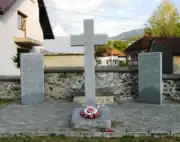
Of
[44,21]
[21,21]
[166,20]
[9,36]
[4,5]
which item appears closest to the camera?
[4,5]

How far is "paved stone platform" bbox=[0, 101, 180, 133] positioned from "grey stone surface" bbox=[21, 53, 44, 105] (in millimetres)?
417

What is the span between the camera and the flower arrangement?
21.7 feet

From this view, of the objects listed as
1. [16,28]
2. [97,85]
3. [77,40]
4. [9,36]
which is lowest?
[97,85]

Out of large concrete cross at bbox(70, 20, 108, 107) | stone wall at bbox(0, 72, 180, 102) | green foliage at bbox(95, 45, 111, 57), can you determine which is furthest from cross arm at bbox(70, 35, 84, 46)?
green foliage at bbox(95, 45, 111, 57)

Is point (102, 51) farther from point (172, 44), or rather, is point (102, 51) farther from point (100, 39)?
point (100, 39)

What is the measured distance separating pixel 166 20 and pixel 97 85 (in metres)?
28.7

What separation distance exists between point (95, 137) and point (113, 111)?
2.81 metres

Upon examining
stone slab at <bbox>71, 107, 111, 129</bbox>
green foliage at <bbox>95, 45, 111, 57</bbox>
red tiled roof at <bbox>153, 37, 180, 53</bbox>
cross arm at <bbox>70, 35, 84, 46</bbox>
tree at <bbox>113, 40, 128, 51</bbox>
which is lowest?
stone slab at <bbox>71, 107, 111, 129</bbox>

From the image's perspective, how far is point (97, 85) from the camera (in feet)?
36.7

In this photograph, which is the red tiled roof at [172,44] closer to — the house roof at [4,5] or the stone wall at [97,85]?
the stone wall at [97,85]

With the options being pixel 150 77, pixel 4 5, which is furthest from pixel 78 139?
pixel 4 5

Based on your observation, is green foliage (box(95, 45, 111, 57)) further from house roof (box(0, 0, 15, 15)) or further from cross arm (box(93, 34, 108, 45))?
cross arm (box(93, 34, 108, 45))

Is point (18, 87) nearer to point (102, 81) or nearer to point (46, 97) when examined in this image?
point (46, 97)

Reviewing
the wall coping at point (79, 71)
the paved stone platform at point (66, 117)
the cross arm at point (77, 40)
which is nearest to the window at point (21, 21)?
the wall coping at point (79, 71)
